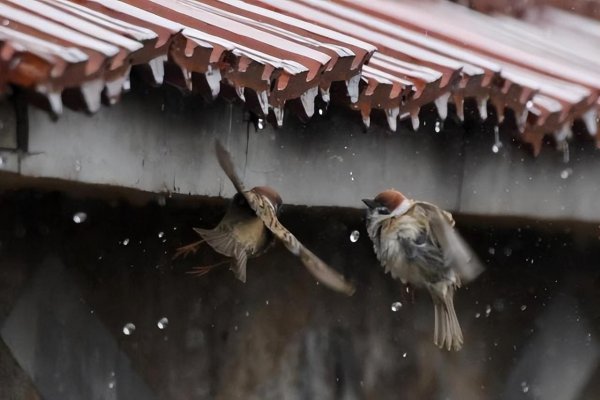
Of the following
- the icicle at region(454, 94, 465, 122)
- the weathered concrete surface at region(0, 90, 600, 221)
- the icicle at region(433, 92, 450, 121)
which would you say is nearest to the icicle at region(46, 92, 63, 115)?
the weathered concrete surface at region(0, 90, 600, 221)

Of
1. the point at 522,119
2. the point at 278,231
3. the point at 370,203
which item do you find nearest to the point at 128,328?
the point at 278,231

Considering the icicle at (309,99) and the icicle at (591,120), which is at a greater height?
the icicle at (309,99)

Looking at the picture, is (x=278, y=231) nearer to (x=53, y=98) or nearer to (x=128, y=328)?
(x=128, y=328)

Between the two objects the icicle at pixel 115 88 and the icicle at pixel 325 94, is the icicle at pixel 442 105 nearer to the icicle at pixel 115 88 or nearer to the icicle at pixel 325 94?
the icicle at pixel 325 94

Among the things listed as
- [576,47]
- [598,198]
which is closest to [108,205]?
[598,198]

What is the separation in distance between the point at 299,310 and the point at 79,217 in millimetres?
1358

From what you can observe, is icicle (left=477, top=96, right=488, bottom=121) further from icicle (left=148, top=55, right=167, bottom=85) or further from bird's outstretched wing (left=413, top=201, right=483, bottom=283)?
icicle (left=148, top=55, right=167, bottom=85)

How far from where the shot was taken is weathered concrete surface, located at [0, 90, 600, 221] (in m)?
3.73

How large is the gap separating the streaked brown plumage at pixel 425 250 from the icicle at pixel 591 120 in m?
0.67

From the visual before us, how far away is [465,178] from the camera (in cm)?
523

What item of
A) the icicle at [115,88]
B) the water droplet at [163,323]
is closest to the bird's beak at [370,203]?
the water droplet at [163,323]

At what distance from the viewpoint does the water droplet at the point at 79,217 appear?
3994 mm

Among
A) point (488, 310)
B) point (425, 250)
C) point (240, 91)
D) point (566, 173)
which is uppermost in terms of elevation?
point (240, 91)

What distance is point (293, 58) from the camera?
150 inches
